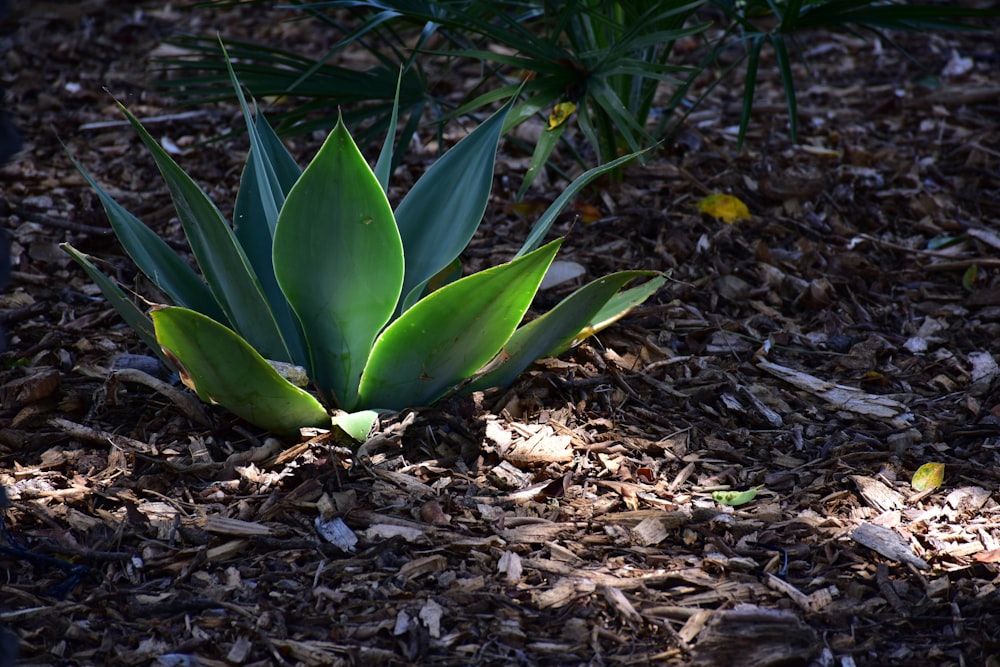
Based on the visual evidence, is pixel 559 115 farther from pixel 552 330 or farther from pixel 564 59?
pixel 552 330

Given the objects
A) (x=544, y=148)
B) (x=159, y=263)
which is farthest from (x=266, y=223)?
(x=544, y=148)

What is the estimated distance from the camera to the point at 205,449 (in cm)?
207

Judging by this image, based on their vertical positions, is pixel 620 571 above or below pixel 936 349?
above

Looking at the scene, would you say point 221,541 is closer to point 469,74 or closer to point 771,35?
point 771,35

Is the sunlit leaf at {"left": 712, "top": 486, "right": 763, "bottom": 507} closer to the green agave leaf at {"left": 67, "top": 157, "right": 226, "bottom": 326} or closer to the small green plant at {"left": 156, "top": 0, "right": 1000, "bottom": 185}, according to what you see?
the small green plant at {"left": 156, "top": 0, "right": 1000, "bottom": 185}

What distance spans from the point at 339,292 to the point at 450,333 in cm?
24

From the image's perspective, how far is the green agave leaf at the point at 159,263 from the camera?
6.84ft

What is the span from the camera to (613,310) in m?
2.34

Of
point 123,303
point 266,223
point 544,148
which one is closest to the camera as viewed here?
point 123,303

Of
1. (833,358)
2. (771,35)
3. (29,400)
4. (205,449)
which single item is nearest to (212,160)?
(29,400)

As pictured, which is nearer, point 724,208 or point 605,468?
point 605,468

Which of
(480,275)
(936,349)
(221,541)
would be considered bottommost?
(936,349)

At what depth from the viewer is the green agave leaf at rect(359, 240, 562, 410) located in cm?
189

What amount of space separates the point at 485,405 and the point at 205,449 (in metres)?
0.64
